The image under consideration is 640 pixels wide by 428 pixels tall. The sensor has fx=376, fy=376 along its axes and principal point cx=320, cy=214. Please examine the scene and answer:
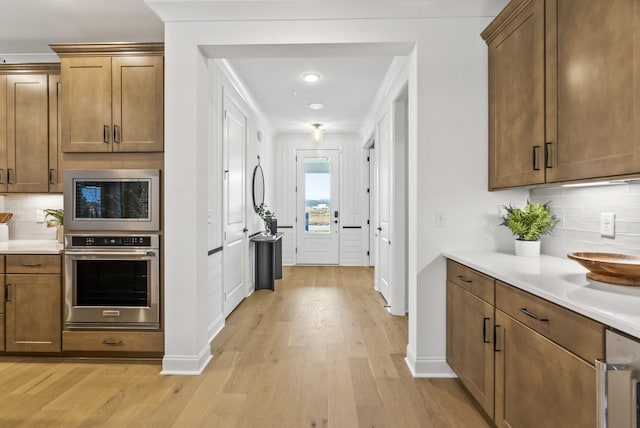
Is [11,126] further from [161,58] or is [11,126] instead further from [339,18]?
[339,18]

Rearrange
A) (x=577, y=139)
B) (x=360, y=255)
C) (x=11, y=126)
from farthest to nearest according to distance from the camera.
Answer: (x=360, y=255)
(x=11, y=126)
(x=577, y=139)

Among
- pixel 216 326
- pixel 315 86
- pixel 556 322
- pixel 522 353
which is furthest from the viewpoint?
pixel 315 86

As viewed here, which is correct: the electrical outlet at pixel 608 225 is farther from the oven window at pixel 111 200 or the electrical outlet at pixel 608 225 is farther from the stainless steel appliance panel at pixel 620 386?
the oven window at pixel 111 200

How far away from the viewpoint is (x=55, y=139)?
3.15 meters

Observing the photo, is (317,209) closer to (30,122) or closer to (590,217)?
(30,122)

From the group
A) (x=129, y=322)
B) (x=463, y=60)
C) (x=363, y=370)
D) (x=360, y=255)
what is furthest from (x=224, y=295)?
(x=360, y=255)

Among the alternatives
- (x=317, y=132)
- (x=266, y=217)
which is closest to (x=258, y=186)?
(x=266, y=217)

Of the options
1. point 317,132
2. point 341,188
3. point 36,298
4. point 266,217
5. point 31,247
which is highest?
point 317,132

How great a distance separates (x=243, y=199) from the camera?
4879 millimetres

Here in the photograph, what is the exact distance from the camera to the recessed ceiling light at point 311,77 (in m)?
4.20

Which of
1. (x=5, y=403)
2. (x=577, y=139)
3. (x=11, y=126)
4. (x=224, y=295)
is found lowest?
(x=5, y=403)

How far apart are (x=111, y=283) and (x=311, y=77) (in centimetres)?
292

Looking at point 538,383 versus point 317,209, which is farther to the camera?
point 317,209

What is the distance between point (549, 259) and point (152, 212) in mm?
2702
